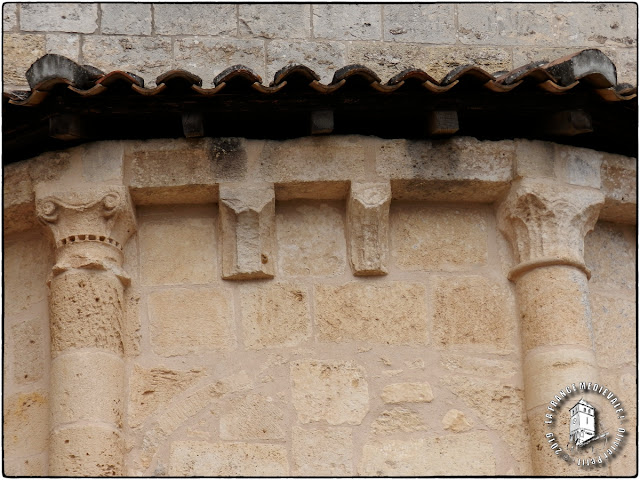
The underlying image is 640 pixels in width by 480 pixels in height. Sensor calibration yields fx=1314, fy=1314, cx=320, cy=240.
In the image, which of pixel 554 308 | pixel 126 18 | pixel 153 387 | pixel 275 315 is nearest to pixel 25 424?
pixel 153 387

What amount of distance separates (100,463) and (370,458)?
3.70 ft

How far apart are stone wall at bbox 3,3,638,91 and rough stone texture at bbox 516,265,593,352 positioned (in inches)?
58.1

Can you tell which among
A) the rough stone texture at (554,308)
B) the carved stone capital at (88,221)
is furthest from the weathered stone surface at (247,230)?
the rough stone texture at (554,308)

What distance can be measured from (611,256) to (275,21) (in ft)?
6.96

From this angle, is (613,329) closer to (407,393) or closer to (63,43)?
(407,393)

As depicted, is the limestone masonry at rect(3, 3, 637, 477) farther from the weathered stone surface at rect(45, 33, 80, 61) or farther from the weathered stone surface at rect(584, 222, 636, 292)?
the weathered stone surface at rect(45, 33, 80, 61)

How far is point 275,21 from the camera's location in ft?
22.6

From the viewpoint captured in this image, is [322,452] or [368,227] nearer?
[322,452]

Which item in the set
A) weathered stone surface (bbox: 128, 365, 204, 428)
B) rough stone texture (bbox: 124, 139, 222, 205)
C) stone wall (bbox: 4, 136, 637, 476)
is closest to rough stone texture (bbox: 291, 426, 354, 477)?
stone wall (bbox: 4, 136, 637, 476)

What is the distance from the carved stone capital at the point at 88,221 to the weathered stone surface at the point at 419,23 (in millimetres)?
1859

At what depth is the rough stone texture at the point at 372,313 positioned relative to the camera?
19.0 ft

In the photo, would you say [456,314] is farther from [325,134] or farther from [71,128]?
[71,128]

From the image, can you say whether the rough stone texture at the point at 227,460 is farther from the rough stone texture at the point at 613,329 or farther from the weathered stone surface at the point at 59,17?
the weathered stone surface at the point at 59,17

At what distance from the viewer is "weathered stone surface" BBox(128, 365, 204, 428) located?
5660 mm
